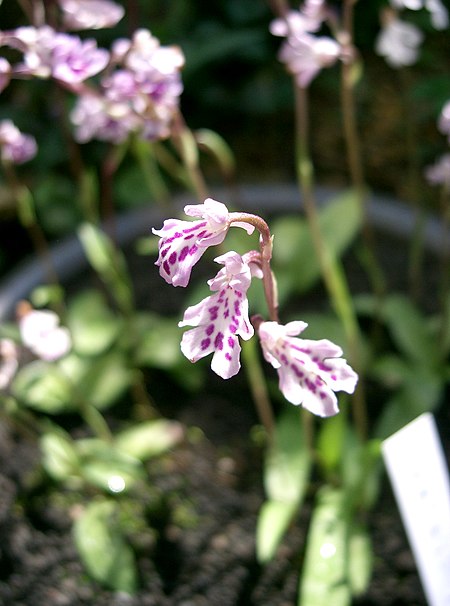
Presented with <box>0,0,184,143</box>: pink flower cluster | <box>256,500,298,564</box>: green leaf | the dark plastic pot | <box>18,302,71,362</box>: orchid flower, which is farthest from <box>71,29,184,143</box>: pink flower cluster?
<box>256,500,298,564</box>: green leaf

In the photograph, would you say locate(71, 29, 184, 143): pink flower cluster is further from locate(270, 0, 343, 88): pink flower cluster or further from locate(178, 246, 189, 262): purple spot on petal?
locate(178, 246, 189, 262): purple spot on petal

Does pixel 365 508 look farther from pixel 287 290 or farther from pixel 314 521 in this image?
pixel 287 290

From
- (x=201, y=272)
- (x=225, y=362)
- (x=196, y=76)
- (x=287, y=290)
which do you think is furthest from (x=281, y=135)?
(x=225, y=362)

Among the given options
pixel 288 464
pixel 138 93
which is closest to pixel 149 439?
pixel 288 464

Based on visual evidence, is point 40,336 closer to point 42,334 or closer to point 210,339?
point 42,334

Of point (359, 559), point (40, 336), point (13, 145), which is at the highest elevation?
point (13, 145)

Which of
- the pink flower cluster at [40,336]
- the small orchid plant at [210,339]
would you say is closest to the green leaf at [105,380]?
the small orchid plant at [210,339]
